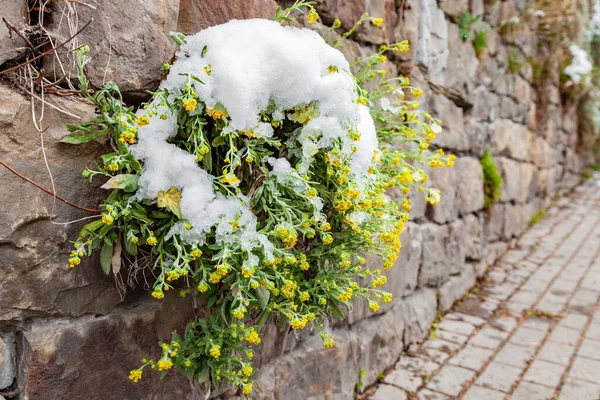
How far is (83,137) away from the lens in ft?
4.14

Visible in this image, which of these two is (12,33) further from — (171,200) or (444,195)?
(444,195)

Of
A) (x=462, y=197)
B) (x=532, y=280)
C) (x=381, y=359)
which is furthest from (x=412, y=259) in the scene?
(x=532, y=280)

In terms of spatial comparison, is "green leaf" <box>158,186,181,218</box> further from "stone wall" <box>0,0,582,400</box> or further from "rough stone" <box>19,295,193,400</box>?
"rough stone" <box>19,295,193,400</box>

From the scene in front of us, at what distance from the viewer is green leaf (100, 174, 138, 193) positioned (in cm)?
126

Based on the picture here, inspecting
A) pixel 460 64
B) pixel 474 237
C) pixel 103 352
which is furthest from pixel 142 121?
pixel 474 237

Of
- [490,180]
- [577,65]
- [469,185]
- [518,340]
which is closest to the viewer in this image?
[518,340]

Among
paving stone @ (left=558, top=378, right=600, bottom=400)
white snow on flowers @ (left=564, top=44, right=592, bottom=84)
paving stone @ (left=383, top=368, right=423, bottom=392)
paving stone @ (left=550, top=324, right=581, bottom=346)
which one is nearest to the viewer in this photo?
paving stone @ (left=558, top=378, right=600, bottom=400)

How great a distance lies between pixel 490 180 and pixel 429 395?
2168 mm

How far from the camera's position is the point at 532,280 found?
405 cm

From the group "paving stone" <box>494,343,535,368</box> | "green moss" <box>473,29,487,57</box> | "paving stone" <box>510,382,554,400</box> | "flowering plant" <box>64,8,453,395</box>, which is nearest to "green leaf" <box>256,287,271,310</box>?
"flowering plant" <box>64,8,453,395</box>

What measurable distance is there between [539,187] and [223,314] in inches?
200

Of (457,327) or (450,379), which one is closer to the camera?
(450,379)

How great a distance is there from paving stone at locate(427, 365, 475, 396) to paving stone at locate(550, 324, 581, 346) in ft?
2.32

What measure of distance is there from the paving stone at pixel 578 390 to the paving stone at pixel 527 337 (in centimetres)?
43
